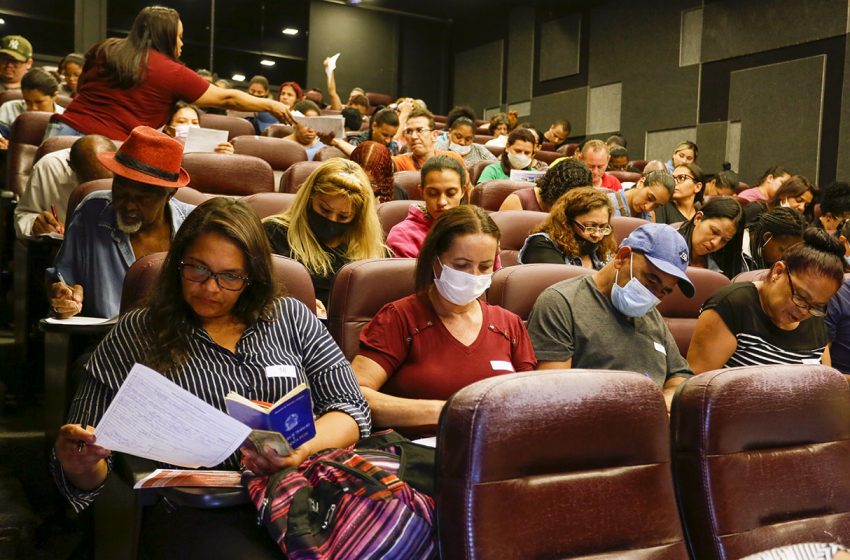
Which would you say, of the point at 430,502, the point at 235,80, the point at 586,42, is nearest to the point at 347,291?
the point at 430,502

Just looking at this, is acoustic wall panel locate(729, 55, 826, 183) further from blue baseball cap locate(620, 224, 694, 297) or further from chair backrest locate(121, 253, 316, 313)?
chair backrest locate(121, 253, 316, 313)

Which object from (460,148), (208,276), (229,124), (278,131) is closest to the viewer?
(208,276)

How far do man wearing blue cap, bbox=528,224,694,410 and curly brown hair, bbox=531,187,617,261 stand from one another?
27.9 inches

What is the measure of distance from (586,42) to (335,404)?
10.0m

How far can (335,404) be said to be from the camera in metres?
1.68

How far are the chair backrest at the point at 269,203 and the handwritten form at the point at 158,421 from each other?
6.37ft

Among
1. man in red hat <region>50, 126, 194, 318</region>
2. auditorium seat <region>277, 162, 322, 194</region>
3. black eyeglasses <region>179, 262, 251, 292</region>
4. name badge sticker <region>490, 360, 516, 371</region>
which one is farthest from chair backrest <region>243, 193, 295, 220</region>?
black eyeglasses <region>179, 262, 251, 292</region>

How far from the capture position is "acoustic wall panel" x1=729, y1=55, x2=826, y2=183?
25.6 feet

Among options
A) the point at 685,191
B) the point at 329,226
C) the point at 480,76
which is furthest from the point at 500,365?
the point at 480,76

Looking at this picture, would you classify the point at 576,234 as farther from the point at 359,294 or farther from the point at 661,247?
the point at 359,294

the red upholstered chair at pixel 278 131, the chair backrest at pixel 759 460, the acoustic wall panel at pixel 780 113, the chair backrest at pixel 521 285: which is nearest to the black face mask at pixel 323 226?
the chair backrest at pixel 521 285

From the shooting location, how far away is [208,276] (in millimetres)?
1589

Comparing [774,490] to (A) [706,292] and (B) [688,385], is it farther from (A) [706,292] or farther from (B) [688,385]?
(A) [706,292]

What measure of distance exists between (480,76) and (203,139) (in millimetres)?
9213
